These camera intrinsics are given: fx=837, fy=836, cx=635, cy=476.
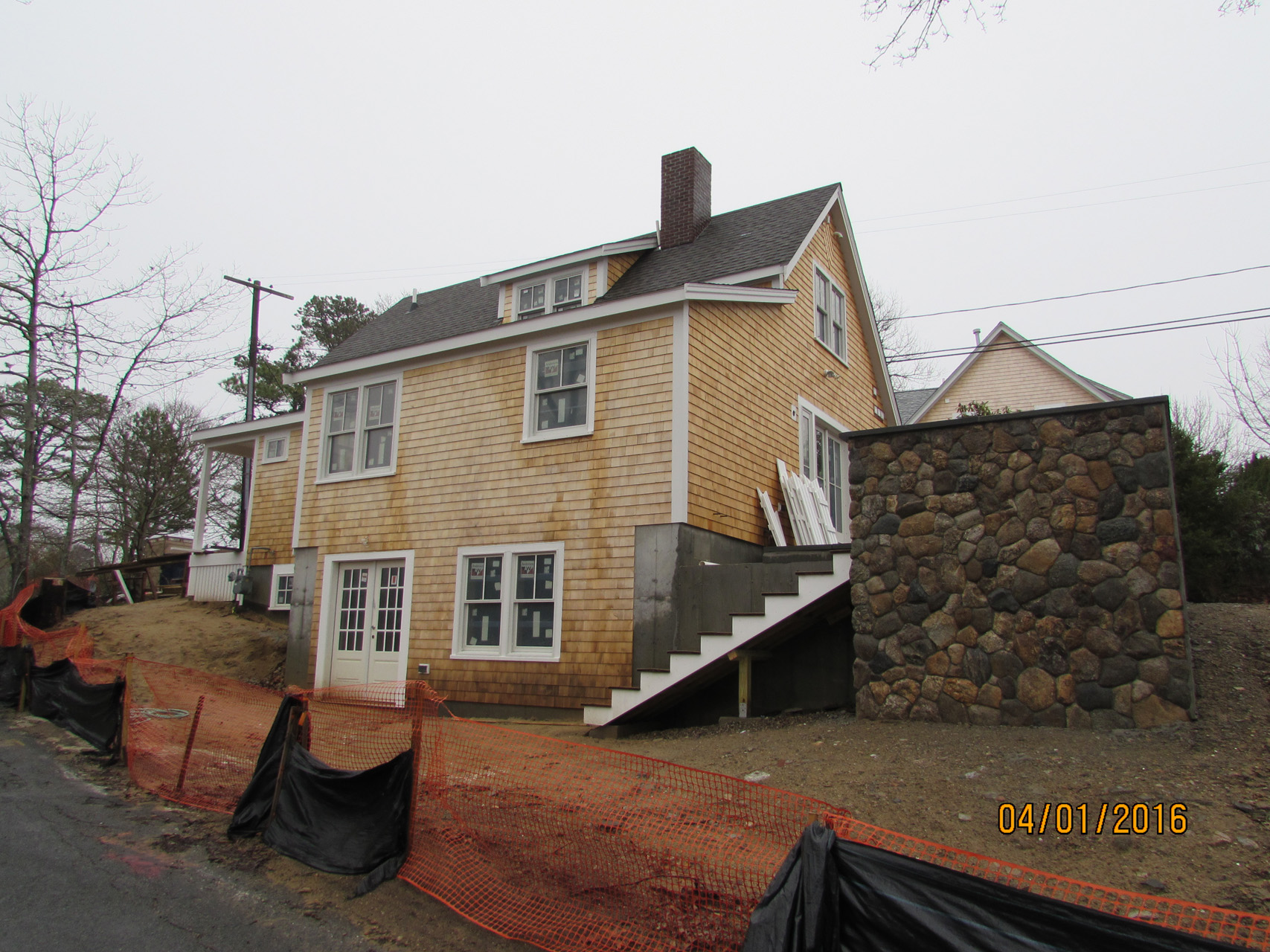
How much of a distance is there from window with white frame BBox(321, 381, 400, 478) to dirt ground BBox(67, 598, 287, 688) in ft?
14.6

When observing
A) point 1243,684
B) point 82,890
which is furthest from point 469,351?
point 1243,684

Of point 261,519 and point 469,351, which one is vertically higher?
point 469,351

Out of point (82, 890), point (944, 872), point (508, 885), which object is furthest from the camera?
point (82, 890)

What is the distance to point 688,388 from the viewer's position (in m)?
10.5

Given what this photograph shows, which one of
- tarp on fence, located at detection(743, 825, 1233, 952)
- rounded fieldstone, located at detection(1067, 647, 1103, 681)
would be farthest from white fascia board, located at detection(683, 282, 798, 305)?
tarp on fence, located at detection(743, 825, 1233, 952)

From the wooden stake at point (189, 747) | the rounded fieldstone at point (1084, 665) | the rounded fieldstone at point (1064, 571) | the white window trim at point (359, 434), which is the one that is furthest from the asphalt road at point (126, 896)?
the white window trim at point (359, 434)

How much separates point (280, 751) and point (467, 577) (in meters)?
5.68

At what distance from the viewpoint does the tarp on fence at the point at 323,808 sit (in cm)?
537

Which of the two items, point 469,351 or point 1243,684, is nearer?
point 1243,684

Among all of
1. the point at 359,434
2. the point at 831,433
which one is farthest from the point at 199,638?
the point at 831,433

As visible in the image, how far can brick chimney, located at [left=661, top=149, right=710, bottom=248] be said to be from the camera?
1452 cm

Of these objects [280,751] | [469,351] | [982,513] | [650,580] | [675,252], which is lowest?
[280,751]

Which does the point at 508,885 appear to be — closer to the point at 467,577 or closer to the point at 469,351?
the point at 467,577

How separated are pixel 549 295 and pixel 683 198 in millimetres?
3203
